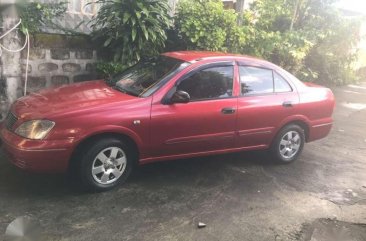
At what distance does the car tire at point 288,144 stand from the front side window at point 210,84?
114 centimetres

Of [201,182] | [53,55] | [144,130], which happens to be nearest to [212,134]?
[201,182]

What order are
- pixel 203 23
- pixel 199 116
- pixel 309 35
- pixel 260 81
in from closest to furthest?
pixel 199 116 < pixel 260 81 < pixel 203 23 < pixel 309 35

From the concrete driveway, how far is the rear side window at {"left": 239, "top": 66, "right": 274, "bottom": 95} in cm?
110

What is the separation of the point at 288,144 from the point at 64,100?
10.7 ft

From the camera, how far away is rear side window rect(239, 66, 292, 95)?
5.39 meters

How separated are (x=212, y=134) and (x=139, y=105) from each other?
1.08 metres

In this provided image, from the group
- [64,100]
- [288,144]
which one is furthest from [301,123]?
[64,100]

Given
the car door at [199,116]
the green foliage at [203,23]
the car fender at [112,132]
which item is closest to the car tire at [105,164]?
the car fender at [112,132]

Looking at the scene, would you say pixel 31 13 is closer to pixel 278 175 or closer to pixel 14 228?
pixel 278 175

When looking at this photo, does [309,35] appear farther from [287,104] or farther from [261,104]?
[261,104]

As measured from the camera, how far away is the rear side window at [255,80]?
5.38 m

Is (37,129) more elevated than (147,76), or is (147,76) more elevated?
(147,76)

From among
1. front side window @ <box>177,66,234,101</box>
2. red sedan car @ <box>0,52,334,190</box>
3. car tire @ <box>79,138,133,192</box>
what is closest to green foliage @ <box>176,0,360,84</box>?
red sedan car @ <box>0,52,334,190</box>

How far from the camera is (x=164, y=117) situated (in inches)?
183
